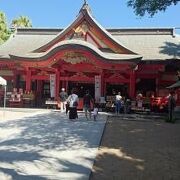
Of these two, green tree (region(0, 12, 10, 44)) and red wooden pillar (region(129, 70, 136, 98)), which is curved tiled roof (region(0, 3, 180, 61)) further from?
green tree (region(0, 12, 10, 44))

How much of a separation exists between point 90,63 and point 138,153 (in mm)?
15062

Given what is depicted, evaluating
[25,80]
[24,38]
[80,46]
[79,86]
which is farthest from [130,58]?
[24,38]

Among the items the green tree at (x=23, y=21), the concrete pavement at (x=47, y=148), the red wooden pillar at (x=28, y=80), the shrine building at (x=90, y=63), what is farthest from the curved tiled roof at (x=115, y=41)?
the green tree at (x=23, y=21)

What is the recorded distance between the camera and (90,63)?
2700 centimetres

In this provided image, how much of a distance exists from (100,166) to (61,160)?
1.08m

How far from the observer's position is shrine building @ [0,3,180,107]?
26031 millimetres

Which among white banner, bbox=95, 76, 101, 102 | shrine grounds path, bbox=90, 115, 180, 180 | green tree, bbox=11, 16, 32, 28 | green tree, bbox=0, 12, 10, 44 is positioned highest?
green tree, bbox=11, 16, 32, 28

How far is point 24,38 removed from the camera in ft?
110

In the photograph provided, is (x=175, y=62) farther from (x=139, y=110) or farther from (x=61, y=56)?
(x=61, y=56)

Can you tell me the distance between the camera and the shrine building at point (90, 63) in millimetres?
26031

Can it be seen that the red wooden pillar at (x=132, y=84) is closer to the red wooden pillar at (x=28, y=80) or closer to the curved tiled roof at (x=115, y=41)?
the curved tiled roof at (x=115, y=41)

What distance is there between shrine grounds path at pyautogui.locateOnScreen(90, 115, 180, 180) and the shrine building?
778cm

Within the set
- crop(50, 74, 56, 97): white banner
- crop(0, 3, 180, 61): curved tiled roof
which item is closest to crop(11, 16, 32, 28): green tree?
crop(0, 3, 180, 61): curved tiled roof

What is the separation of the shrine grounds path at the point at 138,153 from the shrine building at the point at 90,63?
306 inches
